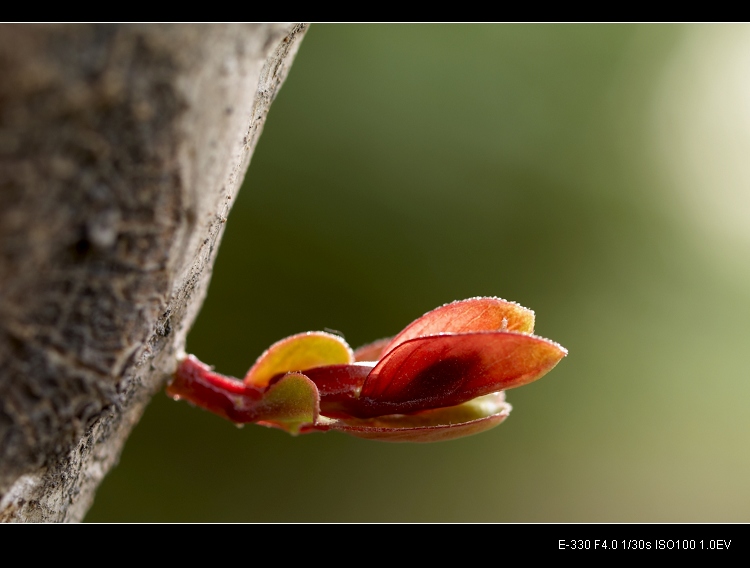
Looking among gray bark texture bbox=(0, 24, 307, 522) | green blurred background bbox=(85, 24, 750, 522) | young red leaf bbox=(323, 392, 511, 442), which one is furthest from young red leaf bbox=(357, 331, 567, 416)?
green blurred background bbox=(85, 24, 750, 522)

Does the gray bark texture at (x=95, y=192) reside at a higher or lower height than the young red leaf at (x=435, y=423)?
higher

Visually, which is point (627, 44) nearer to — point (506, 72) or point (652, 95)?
point (652, 95)

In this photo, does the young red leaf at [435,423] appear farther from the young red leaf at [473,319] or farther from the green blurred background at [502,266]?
the green blurred background at [502,266]

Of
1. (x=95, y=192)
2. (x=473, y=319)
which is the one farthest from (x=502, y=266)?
(x=95, y=192)

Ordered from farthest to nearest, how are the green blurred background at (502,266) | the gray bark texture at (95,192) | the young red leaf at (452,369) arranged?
the green blurred background at (502,266)
the young red leaf at (452,369)
the gray bark texture at (95,192)

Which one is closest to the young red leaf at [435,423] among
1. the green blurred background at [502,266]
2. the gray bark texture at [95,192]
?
the gray bark texture at [95,192]

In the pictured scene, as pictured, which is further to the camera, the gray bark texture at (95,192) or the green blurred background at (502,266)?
the green blurred background at (502,266)

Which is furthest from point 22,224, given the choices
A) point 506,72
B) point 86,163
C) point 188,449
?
point 506,72

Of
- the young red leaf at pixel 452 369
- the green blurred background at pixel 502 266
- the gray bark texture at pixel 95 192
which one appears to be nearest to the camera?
the gray bark texture at pixel 95 192
